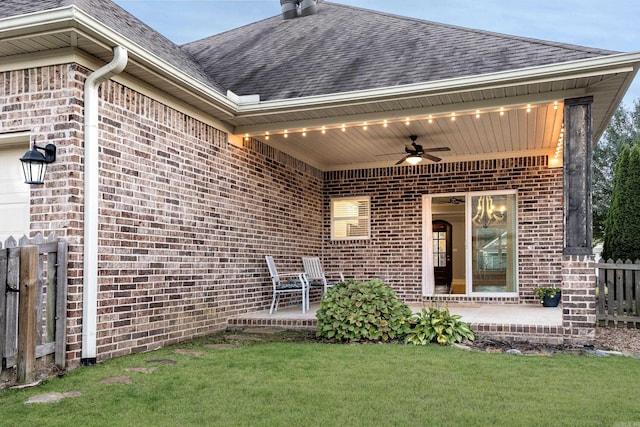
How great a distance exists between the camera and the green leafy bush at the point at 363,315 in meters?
6.28

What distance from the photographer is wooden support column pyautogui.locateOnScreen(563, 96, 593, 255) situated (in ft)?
19.6

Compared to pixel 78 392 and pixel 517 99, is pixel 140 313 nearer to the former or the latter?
pixel 78 392

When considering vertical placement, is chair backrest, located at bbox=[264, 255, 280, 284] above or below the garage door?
below

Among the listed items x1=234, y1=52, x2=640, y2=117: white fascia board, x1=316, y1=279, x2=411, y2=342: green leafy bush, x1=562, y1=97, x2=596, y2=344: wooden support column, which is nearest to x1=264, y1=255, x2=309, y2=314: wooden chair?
x1=316, y1=279, x2=411, y2=342: green leafy bush

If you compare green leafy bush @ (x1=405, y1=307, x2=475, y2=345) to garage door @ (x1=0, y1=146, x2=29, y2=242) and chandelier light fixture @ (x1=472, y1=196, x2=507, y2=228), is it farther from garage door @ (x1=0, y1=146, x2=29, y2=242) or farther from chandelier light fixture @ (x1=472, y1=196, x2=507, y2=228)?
chandelier light fixture @ (x1=472, y1=196, x2=507, y2=228)

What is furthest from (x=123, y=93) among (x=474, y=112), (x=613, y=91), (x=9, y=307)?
(x=613, y=91)

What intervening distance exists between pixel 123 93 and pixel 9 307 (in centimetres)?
234

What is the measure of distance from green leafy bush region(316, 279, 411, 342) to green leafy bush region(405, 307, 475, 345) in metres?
0.15

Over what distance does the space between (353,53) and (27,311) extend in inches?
228

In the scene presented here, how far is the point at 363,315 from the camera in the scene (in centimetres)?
633

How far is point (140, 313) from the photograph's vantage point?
5820 millimetres

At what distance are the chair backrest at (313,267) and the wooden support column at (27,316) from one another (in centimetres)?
548

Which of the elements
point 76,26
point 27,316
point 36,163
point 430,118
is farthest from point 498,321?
point 76,26

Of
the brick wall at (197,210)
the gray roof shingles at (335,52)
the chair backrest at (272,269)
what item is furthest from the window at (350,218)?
the gray roof shingles at (335,52)
